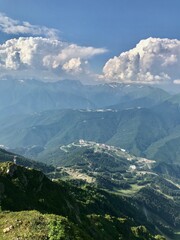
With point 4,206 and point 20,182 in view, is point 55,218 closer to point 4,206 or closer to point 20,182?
point 4,206

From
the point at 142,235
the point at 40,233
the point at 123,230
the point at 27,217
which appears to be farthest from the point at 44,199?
the point at 142,235

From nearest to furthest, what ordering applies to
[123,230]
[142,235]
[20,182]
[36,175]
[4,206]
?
1. [4,206]
2. [20,182]
3. [36,175]
4. [123,230]
5. [142,235]

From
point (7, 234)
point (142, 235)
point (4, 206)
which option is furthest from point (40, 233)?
point (142, 235)

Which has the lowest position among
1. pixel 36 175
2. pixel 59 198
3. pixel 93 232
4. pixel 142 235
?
pixel 142 235

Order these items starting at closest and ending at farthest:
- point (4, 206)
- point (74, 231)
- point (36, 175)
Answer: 1. point (74, 231)
2. point (4, 206)
3. point (36, 175)

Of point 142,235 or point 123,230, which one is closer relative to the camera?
point 123,230

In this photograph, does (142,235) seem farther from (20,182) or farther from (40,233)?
(40,233)

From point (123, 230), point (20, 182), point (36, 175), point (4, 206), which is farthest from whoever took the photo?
point (123, 230)

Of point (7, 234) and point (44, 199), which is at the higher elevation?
point (7, 234)

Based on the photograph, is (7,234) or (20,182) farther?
(20,182)
